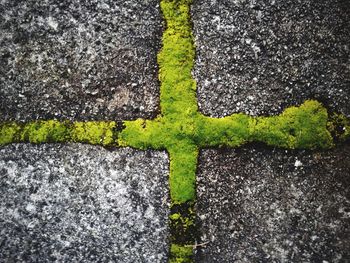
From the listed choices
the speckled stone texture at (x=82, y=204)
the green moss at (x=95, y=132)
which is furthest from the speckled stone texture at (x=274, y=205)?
the green moss at (x=95, y=132)

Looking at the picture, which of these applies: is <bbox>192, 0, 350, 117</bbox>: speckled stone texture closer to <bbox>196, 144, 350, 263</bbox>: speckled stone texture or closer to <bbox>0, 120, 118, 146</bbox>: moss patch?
<bbox>196, 144, 350, 263</bbox>: speckled stone texture

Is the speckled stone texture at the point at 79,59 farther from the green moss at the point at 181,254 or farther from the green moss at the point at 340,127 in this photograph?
the green moss at the point at 340,127

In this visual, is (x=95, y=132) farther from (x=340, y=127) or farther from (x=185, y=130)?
(x=340, y=127)

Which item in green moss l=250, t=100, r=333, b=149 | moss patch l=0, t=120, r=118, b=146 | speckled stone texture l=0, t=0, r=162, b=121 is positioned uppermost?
speckled stone texture l=0, t=0, r=162, b=121

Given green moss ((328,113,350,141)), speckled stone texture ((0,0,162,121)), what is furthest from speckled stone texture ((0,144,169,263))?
green moss ((328,113,350,141))

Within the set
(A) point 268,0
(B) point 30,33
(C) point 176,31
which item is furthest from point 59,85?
(A) point 268,0

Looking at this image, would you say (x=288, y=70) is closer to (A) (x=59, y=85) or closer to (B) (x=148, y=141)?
(B) (x=148, y=141)
